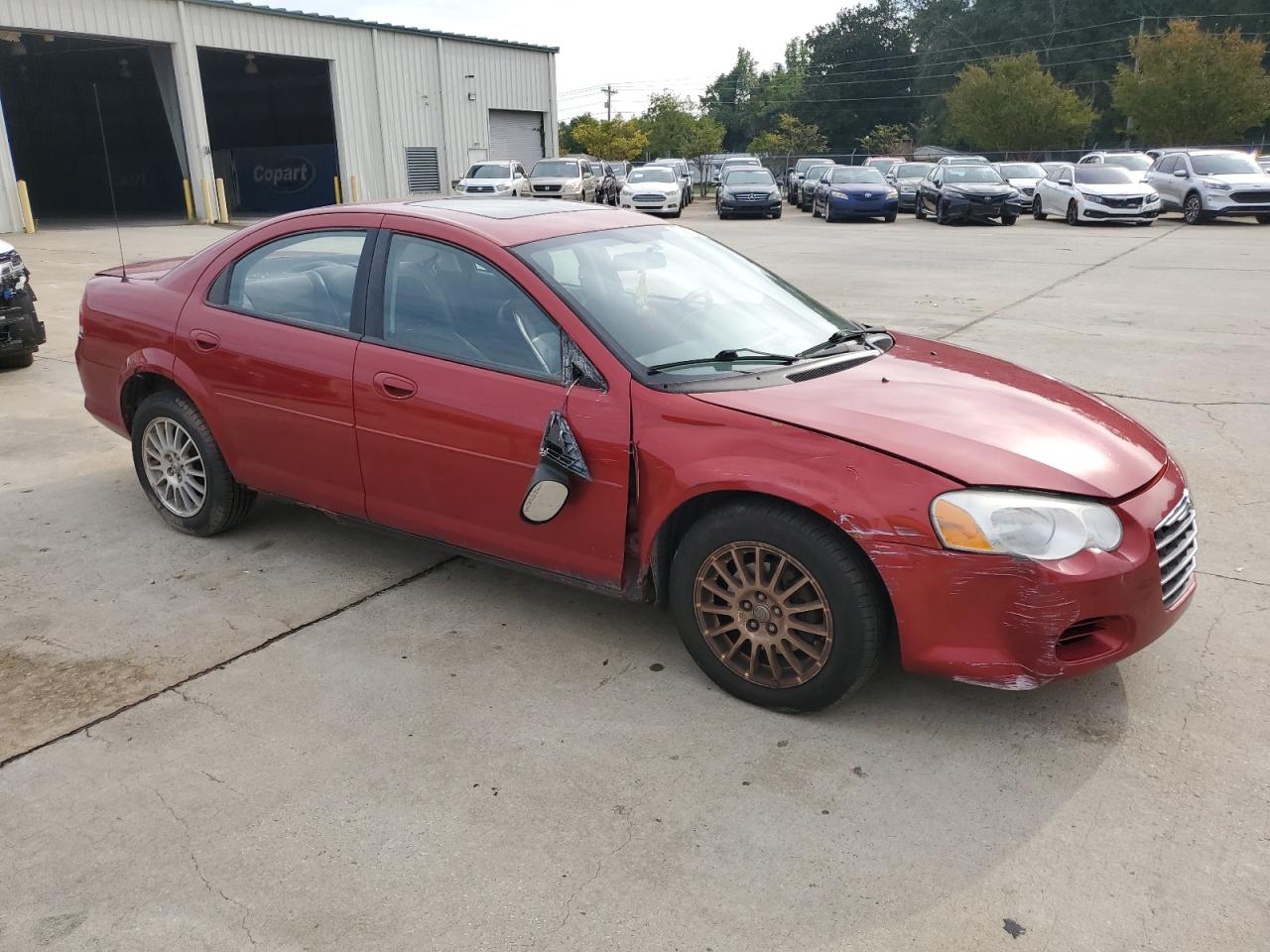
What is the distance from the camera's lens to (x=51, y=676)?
3.49 m

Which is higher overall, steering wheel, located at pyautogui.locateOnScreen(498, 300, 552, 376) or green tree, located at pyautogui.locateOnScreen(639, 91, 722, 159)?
green tree, located at pyautogui.locateOnScreen(639, 91, 722, 159)

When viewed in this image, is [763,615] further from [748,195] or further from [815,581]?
[748,195]

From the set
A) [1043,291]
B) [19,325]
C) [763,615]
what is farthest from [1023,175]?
[763,615]

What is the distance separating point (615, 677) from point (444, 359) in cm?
132

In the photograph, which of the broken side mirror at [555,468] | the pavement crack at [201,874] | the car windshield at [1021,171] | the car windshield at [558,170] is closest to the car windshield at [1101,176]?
the car windshield at [1021,171]

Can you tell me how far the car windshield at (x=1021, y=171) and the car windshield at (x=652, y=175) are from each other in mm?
9405

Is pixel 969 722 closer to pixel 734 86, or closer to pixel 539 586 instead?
pixel 539 586

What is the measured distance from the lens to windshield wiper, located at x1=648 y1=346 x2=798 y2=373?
3412 mm

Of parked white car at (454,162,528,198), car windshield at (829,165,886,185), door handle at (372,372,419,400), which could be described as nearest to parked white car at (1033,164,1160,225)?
car windshield at (829,165,886,185)

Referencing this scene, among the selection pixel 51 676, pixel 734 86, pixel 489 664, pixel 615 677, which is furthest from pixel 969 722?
pixel 734 86

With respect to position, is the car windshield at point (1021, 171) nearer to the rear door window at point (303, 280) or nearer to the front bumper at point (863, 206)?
the front bumper at point (863, 206)

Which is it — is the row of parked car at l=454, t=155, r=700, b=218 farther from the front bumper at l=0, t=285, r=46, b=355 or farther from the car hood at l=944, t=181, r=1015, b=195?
the front bumper at l=0, t=285, r=46, b=355

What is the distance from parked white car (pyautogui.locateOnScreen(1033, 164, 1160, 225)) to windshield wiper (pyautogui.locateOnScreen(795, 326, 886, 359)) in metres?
21.3

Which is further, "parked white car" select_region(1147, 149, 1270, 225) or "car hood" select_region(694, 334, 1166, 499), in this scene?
"parked white car" select_region(1147, 149, 1270, 225)
